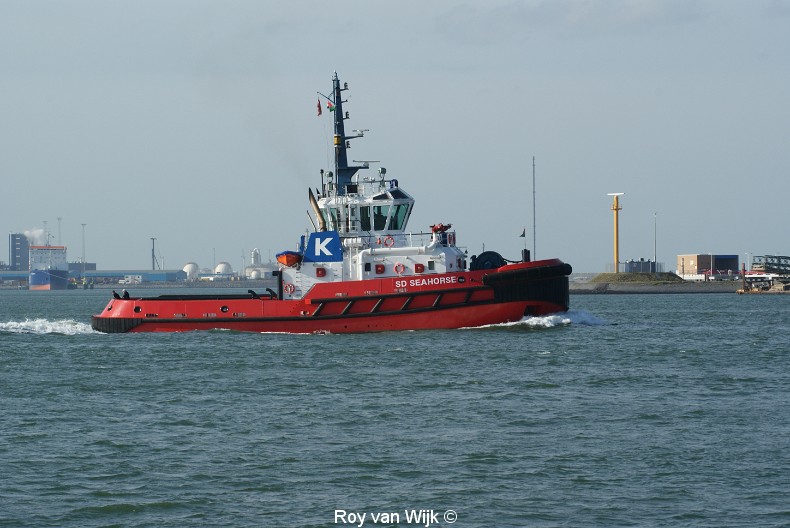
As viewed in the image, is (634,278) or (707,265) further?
(707,265)

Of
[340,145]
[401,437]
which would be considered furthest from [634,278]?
[401,437]

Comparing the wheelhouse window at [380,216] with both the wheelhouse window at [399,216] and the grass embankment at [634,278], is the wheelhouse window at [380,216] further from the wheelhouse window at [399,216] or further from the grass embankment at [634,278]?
the grass embankment at [634,278]

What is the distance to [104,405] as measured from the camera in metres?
20.3

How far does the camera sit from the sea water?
12.6 metres

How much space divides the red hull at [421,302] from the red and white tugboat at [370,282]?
0.10 feet

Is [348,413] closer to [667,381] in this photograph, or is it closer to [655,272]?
[667,381]

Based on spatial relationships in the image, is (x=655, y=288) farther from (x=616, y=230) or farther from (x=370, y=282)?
(x=370, y=282)

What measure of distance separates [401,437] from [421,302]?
15.7 metres

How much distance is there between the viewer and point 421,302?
32062 millimetres

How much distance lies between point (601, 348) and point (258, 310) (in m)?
11.0

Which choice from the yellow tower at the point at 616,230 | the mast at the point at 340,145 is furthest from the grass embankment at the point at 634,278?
the mast at the point at 340,145

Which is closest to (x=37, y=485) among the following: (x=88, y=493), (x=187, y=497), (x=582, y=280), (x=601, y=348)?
(x=88, y=493)

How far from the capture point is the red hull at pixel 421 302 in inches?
1255

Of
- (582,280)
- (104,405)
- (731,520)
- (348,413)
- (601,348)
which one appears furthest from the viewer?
(582,280)
